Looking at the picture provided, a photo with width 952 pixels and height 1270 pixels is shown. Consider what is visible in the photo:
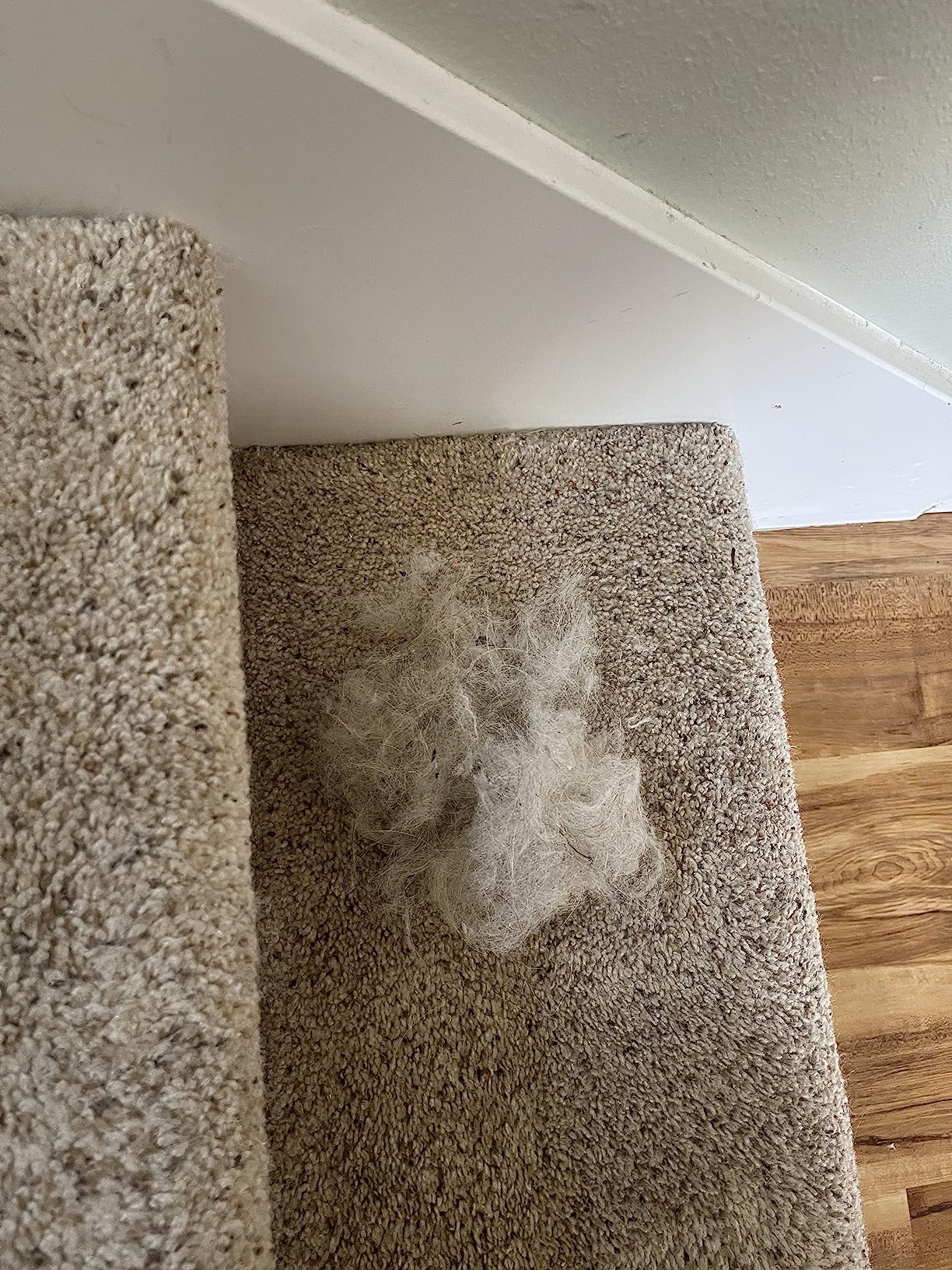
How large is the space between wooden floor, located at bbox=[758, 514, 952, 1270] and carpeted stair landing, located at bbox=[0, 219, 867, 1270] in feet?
0.81

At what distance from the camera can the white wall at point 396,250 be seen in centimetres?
43

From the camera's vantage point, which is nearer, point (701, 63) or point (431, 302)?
point (701, 63)

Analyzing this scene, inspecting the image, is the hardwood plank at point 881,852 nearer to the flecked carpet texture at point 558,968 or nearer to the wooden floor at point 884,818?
the wooden floor at point 884,818

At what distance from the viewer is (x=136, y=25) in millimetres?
412

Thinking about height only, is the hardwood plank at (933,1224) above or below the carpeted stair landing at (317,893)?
below

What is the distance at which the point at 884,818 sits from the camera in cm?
91

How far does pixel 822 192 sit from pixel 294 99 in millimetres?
326

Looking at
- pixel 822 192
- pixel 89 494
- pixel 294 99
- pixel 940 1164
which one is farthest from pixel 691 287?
pixel 940 1164

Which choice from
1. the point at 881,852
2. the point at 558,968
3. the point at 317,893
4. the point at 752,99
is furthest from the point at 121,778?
the point at 881,852

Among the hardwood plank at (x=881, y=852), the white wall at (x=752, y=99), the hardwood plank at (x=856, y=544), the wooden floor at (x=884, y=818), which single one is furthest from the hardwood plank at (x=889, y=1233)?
the white wall at (x=752, y=99)

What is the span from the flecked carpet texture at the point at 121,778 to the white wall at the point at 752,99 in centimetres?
20

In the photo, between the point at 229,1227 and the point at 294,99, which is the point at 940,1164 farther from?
the point at 294,99

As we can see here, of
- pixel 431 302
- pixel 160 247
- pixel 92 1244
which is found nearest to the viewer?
pixel 92 1244

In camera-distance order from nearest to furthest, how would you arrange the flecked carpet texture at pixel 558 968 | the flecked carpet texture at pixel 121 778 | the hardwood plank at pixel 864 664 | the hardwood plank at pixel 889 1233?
1. the flecked carpet texture at pixel 121 778
2. the flecked carpet texture at pixel 558 968
3. the hardwood plank at pixel 889 1233
4. the hardwood plank at pixel 864 664
